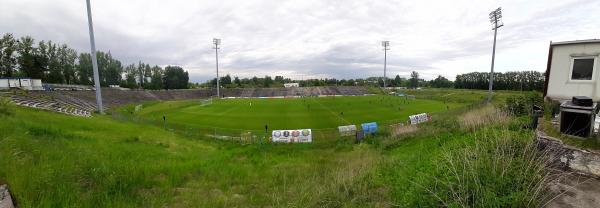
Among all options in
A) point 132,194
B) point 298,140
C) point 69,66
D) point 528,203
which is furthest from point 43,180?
point 69,66

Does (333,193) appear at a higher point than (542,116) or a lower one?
lower

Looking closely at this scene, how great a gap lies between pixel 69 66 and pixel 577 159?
105316mm

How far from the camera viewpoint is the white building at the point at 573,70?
476 inches

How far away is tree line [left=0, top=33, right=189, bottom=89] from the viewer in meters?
57.4

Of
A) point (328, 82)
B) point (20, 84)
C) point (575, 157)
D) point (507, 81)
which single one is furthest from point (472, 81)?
point (20, 84)

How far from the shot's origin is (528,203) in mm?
3986

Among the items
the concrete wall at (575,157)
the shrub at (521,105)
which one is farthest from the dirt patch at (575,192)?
the shrub at (521,105)

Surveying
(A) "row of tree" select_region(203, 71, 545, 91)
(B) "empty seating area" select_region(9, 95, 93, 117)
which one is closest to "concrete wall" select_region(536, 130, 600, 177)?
(B) "empty seating area" select_region(9, 95, 93, 117)

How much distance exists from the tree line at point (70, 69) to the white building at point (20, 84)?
16.7 m

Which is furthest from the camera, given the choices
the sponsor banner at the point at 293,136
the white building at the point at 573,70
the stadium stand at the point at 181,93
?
the stadium stand at the point at 181,93

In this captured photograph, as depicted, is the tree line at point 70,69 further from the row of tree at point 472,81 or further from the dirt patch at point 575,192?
the dirt patch at point 575,192

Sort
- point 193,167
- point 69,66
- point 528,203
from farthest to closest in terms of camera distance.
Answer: point 69,66
point 193,167
point 528,203

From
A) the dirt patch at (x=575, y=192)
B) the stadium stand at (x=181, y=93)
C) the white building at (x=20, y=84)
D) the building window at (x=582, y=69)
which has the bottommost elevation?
the stadium stand at (x=181, y=93)

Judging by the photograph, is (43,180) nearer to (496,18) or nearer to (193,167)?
(193,167)
